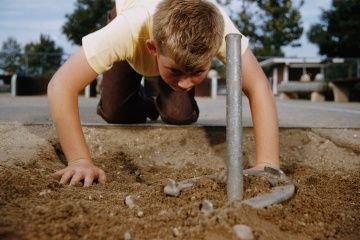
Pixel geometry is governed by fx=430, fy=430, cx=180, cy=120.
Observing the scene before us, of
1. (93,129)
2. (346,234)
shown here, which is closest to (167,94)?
(93,129)

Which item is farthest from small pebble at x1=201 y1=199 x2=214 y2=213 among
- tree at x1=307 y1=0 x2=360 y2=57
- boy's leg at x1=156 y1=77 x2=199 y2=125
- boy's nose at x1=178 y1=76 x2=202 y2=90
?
tree at x1=307 y1=0 x2=360 y2=57

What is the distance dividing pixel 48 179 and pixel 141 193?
18.3 inches

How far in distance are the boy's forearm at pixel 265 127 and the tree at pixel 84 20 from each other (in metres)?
39.8

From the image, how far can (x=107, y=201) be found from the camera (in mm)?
1595

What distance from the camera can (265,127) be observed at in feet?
7.44

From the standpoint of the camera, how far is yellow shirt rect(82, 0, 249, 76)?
2141mm

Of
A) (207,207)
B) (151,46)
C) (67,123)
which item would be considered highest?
(151,46)

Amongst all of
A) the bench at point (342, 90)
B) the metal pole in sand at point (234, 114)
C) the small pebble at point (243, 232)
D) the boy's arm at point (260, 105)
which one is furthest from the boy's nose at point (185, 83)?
the bench at point (342, 90)

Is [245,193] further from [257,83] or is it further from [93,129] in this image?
[93,129]

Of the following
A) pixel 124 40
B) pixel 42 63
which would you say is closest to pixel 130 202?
pixel 124 40

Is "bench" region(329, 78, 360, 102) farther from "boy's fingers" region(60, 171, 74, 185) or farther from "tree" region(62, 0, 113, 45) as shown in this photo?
"tree" region(62, 0, 113, 45)

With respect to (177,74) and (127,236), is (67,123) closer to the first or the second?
(177,74)

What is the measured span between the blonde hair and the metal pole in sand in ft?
1.14

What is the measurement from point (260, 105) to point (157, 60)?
2.01 feet
